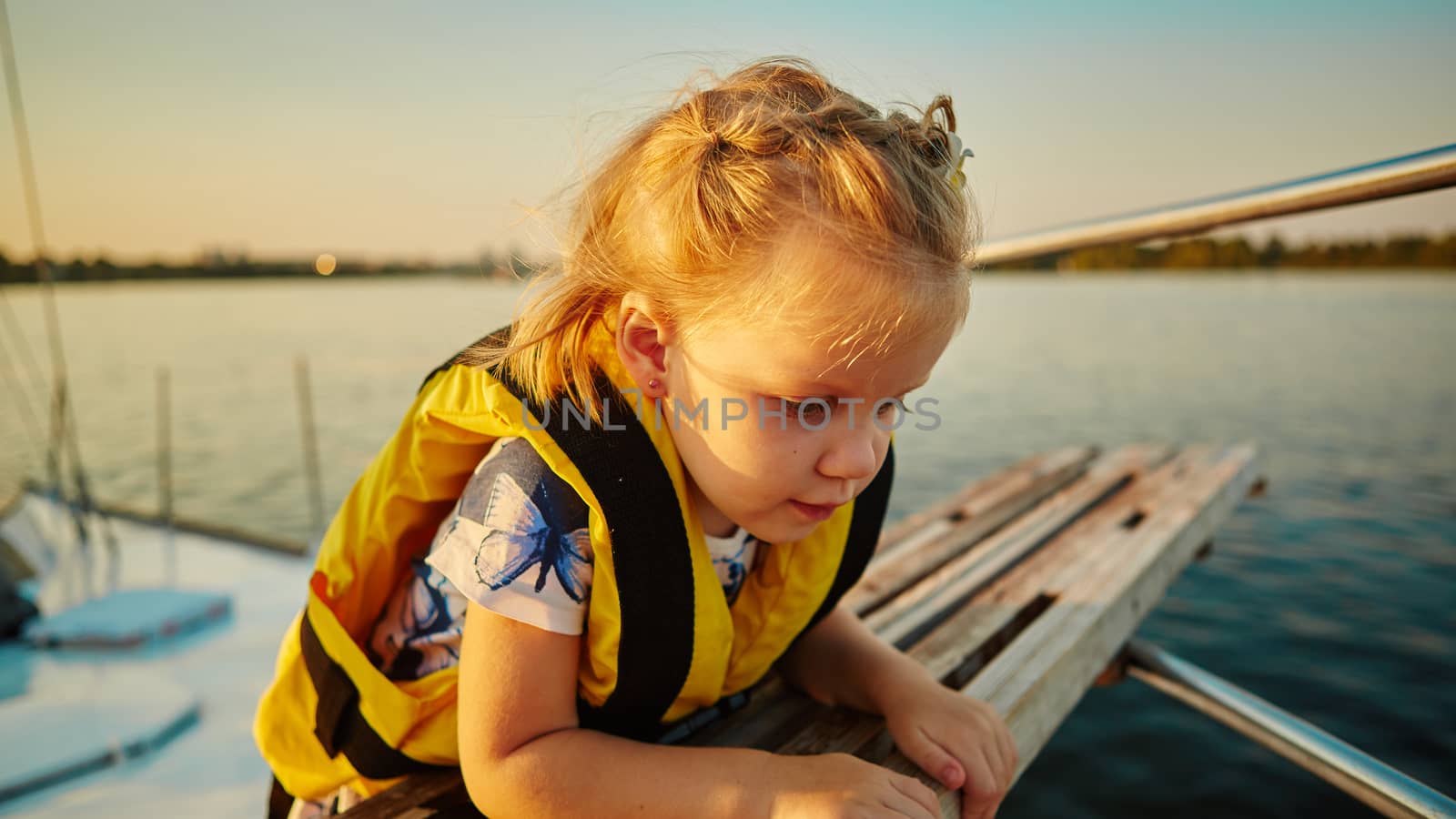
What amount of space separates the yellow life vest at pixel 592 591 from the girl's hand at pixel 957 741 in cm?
21

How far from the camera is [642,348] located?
43.6 inches

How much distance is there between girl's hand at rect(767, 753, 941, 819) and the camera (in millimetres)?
1000

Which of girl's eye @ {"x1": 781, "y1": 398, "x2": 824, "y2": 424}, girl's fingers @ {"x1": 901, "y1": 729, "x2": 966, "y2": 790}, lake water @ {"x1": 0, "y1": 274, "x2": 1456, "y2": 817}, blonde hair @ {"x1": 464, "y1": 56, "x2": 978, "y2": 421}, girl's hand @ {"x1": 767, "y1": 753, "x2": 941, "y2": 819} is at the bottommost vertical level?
lake water @ {"x1": 0, "y1": 274, "x2": 1456, "y2": 817}

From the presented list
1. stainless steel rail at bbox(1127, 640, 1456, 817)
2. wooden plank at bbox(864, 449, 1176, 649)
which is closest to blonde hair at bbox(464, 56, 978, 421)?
wooden plank at bbox(864, 449, 1176, 649)

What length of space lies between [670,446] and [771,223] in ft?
1.11

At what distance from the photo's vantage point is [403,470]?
1.28 m

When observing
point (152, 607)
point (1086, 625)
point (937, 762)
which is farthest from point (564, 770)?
point (152, 607)

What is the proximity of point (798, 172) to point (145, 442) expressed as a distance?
1028 cm

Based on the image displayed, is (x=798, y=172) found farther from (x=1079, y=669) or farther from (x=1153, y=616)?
(x=1153, y=616)

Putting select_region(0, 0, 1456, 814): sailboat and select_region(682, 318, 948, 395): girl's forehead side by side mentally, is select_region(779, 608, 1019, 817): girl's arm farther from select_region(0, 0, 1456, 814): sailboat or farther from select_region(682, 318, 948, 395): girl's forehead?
select_region(0, 0, 1456, 814): sailboat

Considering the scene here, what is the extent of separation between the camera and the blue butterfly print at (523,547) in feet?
3.31

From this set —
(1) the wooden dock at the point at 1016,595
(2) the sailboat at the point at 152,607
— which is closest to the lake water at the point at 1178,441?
(2) the sailboat at the point at 152,607

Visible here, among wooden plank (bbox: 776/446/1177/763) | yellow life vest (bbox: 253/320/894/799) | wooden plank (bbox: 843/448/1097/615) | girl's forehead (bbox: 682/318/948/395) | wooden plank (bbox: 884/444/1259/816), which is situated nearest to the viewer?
girl's forehead (bbox: 682/318/948/395)

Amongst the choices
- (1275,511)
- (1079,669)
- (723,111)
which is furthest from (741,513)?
(1275,511)
